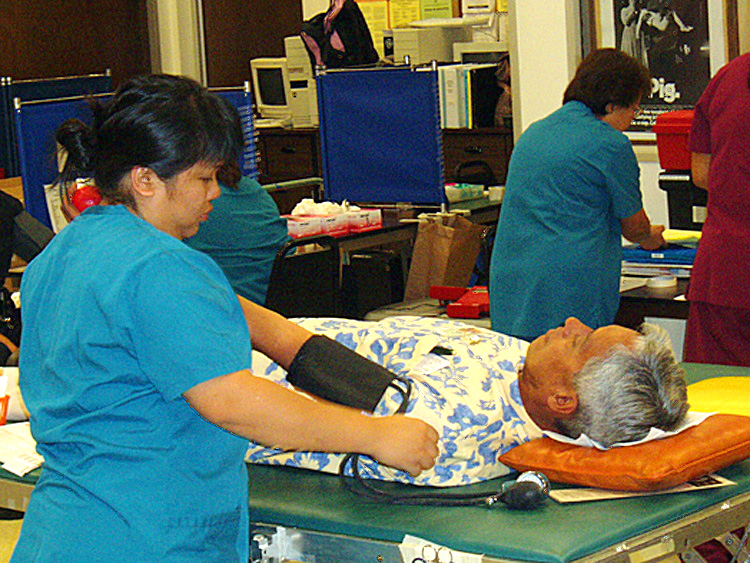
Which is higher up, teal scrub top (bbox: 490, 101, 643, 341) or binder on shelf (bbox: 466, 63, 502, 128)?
binder on shelf (bbox: 466, 63, 502, 128)

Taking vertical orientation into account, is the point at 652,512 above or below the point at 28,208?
below

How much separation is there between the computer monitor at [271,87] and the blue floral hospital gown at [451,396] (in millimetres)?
4776

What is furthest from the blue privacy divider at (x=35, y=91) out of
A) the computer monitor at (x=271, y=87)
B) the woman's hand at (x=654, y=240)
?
the woman's hand at (x=654, y=240)

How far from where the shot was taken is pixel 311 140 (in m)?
6.66

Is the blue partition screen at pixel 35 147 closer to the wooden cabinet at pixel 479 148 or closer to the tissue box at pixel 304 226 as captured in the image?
the tissue box at pixel 304 226

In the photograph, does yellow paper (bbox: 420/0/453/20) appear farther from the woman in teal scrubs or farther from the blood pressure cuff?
the woman in teal scrubs

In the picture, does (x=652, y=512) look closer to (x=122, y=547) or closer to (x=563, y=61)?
(x=122, y=547)

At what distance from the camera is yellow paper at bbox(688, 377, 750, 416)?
2143mm

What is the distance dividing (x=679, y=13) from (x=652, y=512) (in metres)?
3.16

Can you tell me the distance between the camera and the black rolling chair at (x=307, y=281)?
379cm

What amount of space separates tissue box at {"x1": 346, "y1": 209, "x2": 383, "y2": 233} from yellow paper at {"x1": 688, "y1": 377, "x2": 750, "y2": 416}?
219 centimetres

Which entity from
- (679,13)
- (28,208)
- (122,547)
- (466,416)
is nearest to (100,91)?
(28,208)

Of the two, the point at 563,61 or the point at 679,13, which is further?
the point at 563,61

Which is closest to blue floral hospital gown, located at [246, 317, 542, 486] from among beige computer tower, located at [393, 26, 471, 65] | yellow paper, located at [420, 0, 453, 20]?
beige computer tower, located at [393, 26, 471, 65]
